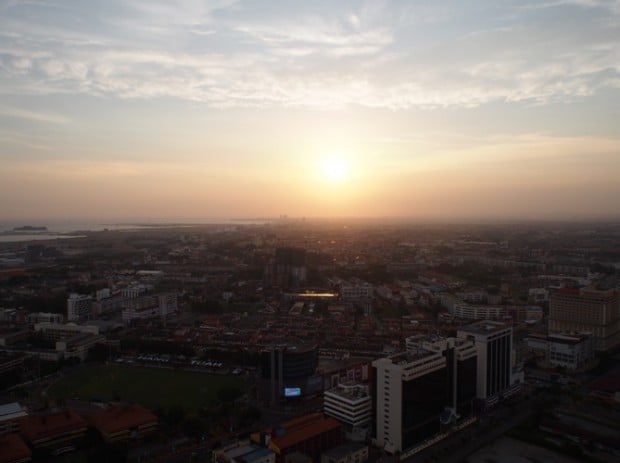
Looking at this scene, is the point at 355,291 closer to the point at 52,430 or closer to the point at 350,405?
the point at 350,405

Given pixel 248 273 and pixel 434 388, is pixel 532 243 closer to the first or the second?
pixel 248 273

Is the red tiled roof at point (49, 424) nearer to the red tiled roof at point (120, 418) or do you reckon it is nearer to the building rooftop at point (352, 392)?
the red tiled roof at point (120, 418)

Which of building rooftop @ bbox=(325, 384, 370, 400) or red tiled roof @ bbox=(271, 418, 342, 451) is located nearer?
red tiled roof @ bbox=(271, 418, 342, 451)

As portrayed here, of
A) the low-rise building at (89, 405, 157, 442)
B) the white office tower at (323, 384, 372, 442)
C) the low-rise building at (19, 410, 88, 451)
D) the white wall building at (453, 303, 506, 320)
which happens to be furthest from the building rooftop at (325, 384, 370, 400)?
the white wall building at (453, 303, 506, 320)

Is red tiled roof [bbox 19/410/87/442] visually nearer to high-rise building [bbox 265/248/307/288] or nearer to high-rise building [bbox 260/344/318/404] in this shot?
high-rise building [bbox 260/344/318/404]

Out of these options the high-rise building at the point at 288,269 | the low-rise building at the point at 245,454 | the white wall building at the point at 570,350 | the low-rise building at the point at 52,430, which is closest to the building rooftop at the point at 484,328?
the white wall building at the point at 570,350

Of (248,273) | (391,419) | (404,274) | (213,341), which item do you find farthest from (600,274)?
(391,419)
